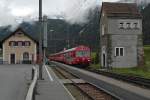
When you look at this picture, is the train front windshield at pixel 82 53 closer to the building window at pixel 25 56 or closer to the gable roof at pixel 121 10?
the gable roof at pixel 121 10

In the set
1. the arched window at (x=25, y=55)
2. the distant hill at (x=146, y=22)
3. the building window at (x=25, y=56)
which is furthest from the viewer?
the distant hill at (x=146, y=22)

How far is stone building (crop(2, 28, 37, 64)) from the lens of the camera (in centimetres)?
10538

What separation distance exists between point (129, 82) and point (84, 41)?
52.2m

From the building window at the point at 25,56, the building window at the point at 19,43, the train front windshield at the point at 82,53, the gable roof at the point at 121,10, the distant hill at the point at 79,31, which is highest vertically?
the gable roof at the point at 121,10

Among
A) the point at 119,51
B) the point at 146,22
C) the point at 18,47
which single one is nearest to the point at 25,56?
the point at 18,47

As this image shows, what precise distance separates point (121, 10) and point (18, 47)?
40019mm

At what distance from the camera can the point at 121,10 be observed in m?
72.8

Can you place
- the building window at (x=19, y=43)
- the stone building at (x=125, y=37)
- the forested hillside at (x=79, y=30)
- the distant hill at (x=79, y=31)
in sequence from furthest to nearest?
the building window at (x=19, y=43) → the distant hill at (x=79, y=31) → the forested hillside at (x=79, y=30) → the stone building at (x=125, y=37)

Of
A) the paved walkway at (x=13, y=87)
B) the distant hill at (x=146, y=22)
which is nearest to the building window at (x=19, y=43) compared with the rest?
the distant hill at (x=146, y=22)

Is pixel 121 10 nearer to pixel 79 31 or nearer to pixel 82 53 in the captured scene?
→ pixel 82 53

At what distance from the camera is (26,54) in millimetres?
106625

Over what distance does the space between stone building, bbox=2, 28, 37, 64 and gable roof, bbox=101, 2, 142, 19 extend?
3489 centimetres

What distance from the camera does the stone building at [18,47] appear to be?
4149 inches

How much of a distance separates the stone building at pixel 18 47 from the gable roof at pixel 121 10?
3489 centimetres
